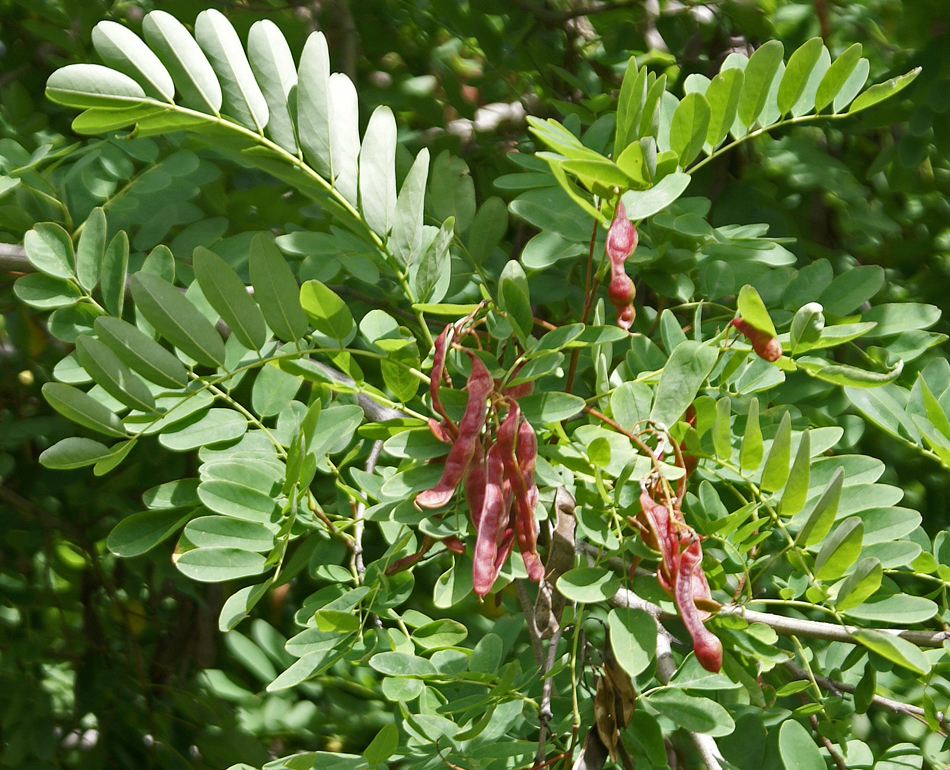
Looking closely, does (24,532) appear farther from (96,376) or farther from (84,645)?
(96,376)

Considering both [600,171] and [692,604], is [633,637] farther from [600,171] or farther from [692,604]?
[600,171]

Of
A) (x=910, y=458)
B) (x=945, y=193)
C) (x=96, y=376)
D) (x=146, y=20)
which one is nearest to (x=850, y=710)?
(x=910, y=458)

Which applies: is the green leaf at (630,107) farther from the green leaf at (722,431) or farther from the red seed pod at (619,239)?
the green leaf at (722,431)

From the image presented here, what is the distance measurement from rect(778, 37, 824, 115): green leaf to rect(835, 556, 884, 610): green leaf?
0.41 metres

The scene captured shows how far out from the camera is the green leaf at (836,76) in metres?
0.72

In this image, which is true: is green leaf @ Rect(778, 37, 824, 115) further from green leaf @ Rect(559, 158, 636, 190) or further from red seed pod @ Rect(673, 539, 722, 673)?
red seed pod @ Rect(673, 539, 722, 673)

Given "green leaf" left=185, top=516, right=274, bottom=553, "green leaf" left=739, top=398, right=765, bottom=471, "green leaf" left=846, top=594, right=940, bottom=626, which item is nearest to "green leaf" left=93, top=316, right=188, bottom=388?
"green leaf" left=185, top=516, right=274, bottom=553

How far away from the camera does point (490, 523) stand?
56 centimetres

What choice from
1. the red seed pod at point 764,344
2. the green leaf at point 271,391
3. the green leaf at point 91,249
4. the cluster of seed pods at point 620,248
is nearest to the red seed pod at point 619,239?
the cluster of seed pods at point 620,248

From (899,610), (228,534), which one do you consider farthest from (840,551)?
(228,534)

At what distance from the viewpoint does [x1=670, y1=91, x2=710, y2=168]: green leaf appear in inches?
26.0

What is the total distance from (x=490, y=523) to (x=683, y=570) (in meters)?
0.13

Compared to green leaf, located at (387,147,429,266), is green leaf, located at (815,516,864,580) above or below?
below

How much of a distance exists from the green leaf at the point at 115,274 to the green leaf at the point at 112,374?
105 millimetres
